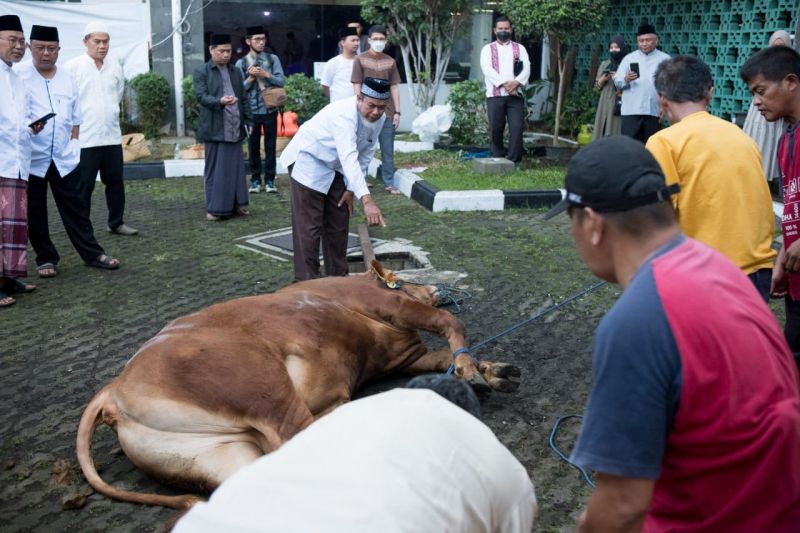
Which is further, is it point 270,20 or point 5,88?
point 270,20

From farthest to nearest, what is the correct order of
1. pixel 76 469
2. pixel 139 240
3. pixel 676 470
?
1. pixel 139 240
2. pixel 76 469
3. pixel 676 470

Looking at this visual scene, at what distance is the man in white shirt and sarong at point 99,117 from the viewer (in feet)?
26.5

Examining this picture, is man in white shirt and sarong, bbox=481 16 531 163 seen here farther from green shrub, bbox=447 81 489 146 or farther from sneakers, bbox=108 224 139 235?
sneakers, bbox=108 224 139 235

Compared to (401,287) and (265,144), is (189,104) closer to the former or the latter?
(265,144)

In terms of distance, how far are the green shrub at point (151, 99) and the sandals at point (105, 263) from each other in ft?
22.8

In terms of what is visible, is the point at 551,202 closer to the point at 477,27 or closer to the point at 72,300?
the point at 72,300

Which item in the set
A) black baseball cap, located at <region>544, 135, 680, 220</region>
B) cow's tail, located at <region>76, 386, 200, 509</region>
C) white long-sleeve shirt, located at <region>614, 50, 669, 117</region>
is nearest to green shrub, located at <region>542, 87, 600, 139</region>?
white long-sleeve shirt, located at <region>614, 50, 669, 117</region>

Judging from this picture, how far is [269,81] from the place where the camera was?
10227 mm

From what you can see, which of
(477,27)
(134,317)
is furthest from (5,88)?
(477,27)

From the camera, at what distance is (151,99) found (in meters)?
13.7

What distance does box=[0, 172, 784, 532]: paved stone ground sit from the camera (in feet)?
12.4

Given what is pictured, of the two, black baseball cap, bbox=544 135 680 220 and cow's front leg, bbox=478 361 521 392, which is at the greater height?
black baseball cap, bbox=544 135 680 220

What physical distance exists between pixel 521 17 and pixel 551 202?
3.61 metres

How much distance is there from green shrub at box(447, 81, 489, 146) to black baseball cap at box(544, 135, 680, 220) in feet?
37.8
